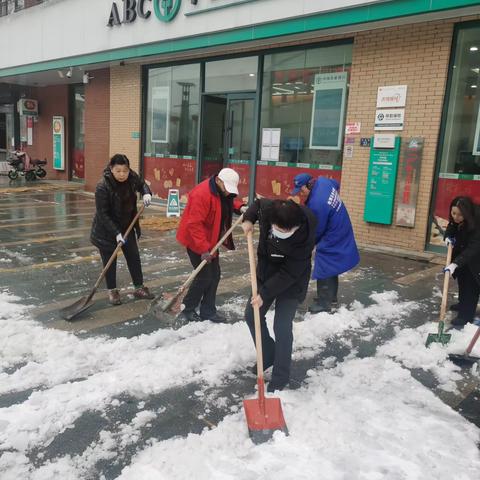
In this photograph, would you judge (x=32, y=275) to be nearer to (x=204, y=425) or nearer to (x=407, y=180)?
(x=204, y=425)

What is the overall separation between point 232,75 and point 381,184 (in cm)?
458

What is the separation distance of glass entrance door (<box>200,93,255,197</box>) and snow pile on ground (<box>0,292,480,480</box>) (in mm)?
6791

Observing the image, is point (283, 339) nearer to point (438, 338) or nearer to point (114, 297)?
point (438, 338)

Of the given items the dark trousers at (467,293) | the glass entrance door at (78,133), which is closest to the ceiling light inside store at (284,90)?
the dark trousers at (467,293)

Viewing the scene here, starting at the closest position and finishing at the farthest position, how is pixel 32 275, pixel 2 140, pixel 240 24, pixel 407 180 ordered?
pixel 32 275 → pixel 407 180 → pixel 240 24 → pixel 2 140

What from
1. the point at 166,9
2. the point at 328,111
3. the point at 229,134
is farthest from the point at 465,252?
the point at 166,9

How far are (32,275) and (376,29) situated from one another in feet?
22.0

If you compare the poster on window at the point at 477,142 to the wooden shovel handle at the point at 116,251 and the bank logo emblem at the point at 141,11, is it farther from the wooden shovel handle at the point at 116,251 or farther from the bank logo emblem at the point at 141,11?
the bank logo emblem at the point at 141,11

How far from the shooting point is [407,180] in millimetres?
8047

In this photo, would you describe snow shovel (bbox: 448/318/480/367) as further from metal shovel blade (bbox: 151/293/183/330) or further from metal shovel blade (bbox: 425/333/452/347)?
metal shovel blade (bbox: 151/293/183/330)

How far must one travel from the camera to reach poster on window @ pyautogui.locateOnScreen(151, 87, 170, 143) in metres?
12.6

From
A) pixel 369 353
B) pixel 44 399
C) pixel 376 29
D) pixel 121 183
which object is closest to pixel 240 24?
pixel 376 29

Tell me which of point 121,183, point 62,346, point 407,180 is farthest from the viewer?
point 407,180

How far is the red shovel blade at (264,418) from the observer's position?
282 cm
